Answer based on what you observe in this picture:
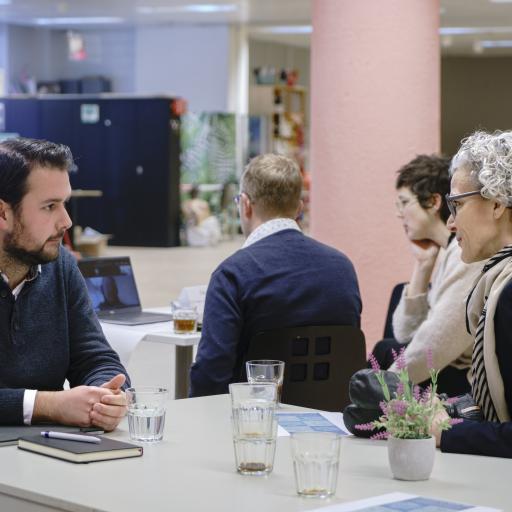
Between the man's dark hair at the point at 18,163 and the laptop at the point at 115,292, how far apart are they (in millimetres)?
1960

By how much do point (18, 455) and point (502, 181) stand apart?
1.23m

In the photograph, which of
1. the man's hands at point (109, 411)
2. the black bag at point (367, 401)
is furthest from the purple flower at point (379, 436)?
the man's hands at point (109, 411)

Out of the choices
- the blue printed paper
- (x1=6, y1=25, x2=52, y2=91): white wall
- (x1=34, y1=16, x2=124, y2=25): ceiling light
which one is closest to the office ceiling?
(x1=34, y1=16, x2=124, y2=25): ceiling light

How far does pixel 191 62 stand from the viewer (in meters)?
21.0

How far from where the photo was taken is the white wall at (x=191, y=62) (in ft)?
68.7

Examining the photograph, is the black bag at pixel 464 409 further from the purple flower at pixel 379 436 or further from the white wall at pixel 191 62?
the white wall at pixel 191 62

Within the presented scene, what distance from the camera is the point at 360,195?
6367 millimetres

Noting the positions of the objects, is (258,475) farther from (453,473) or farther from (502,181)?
(502,181)

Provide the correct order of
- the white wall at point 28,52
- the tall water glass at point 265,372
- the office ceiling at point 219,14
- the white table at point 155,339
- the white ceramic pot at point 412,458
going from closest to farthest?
the white ceramic pot at point 412,458 < the tall water glass at point 265,372 < the white table at point 155,339 < the office ceiling at point 219,14 < the white wall at point 28,52

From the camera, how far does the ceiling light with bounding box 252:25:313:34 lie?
2145 centimetres

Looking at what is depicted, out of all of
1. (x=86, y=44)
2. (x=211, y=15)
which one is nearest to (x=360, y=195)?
(x=211, y=15)

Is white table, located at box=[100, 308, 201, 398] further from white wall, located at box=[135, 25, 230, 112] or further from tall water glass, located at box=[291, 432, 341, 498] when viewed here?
white wall, located at box=[135, 25, 230, 112]

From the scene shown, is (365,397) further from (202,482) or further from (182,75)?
(182,75)

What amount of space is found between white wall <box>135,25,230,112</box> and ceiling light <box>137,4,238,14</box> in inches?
57.9
